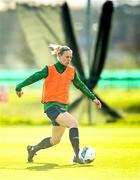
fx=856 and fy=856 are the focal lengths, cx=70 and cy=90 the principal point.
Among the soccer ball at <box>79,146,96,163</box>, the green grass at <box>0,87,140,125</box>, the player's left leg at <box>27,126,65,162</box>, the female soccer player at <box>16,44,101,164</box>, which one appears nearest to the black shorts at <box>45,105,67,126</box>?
the female soccer player at <box>16,44,101,164</box>

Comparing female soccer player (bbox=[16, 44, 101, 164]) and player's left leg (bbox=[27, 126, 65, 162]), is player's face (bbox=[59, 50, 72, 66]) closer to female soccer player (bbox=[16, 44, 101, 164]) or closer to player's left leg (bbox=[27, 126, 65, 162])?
female soccer player (bbox=[16, 44, 101, 164])

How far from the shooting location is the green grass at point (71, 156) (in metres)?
9.10

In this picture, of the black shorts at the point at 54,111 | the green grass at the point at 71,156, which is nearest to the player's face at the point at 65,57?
the black shorts at the point at 54,111

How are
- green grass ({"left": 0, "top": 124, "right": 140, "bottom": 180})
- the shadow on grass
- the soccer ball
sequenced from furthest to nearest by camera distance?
the soccer ball
the shadow on grass
green grass ({"left": 0, "top": 124, "right": 140, "bottom": 180})

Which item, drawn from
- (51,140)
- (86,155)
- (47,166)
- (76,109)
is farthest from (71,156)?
(76,109)

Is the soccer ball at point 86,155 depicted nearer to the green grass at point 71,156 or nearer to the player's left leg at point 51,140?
the green grass at point 71,156

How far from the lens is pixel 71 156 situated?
1123cm

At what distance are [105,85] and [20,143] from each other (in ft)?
21.2

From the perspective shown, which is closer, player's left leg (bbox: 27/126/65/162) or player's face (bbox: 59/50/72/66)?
player's face (bbox: 59/50/72/66)

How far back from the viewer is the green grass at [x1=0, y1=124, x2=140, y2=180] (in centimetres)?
910

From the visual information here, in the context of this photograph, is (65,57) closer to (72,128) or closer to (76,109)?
(72,128)

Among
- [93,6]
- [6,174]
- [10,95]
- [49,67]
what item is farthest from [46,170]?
[10,95]

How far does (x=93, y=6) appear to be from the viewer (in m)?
18.5

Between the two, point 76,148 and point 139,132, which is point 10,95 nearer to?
point 139,132
